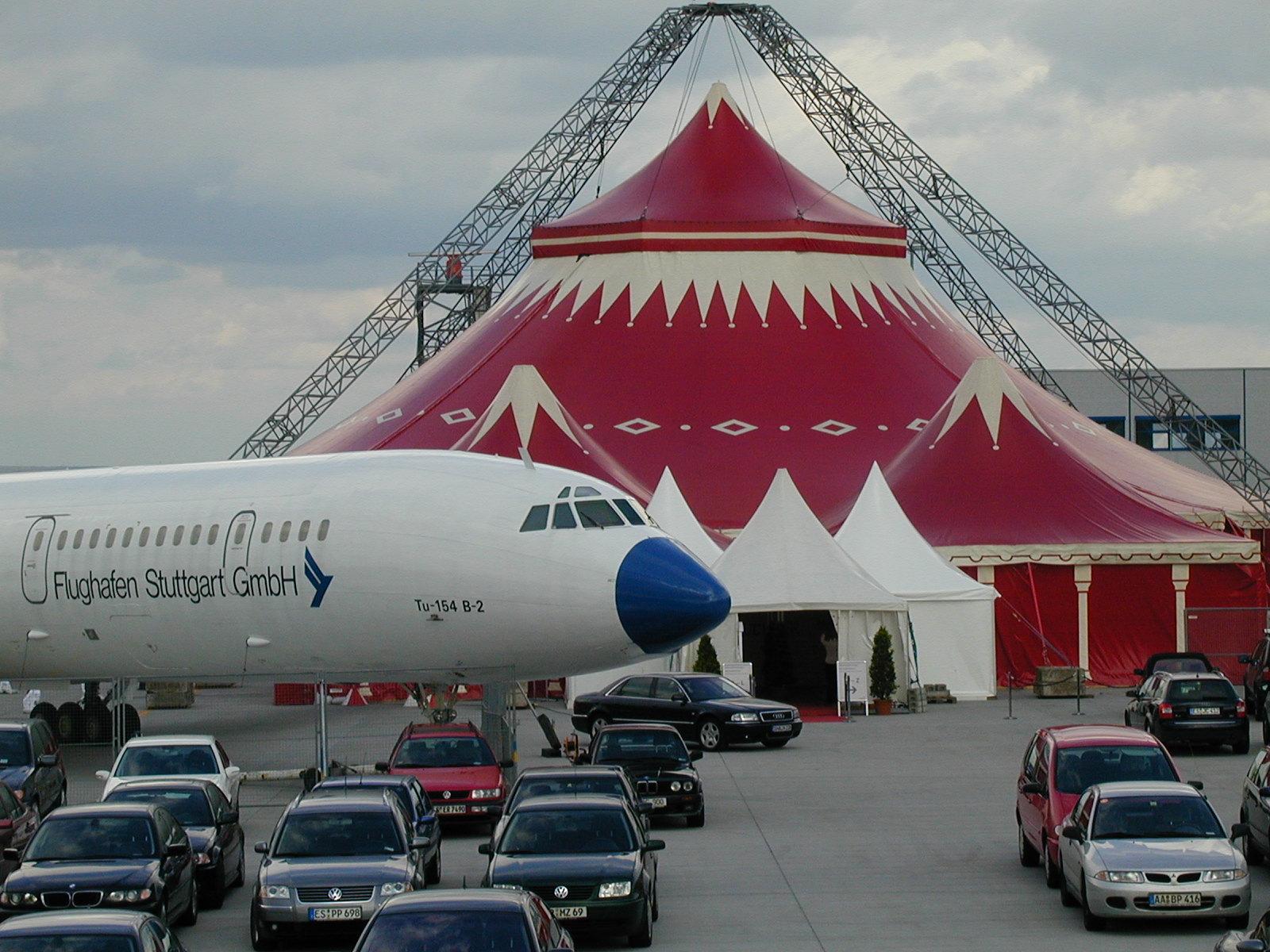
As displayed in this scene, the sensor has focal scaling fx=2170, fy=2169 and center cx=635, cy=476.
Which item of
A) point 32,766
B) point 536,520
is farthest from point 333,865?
point 536,520

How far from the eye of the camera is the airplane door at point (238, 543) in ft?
107

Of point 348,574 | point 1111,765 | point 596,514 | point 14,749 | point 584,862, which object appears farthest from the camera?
point 348,574

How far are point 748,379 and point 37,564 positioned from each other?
26786mm

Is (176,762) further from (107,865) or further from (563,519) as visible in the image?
(107,865)

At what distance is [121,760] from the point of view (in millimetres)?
27547

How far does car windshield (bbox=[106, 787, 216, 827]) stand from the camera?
23.4 metres

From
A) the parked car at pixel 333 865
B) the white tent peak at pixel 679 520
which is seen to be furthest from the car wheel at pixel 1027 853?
the white tent peak at pixel 679 520

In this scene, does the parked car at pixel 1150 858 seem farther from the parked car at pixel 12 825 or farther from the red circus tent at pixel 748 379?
the red circus tent at pixel 748 379

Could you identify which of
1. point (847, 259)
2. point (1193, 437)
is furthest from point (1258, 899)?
point (1193, 437)

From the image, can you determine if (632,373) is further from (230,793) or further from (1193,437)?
(230,793)

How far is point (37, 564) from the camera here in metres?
35.5

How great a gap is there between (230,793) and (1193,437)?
4752 cm

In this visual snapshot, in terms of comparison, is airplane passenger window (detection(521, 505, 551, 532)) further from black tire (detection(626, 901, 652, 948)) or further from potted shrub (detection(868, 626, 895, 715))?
potted shrub (detection(868, 626, 895, 715))

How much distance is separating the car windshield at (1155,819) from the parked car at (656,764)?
7.79 m
